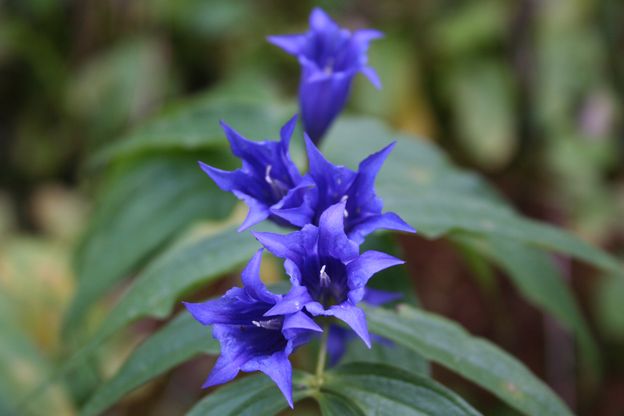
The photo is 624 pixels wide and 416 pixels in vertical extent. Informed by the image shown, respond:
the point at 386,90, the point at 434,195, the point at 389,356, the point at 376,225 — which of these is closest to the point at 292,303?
the point at 376,225

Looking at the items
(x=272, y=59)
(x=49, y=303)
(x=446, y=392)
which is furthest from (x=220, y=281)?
(x=446, y=392)

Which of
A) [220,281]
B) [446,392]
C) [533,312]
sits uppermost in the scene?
[446,392]

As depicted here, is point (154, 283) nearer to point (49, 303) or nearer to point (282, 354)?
point (282, 354)

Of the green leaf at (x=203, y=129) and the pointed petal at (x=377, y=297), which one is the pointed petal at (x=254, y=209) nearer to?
the pointed petal at (x=377, y=297)

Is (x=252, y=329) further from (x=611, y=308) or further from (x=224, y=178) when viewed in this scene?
(x=611, y=308)

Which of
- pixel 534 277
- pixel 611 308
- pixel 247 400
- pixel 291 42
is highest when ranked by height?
pixel 291 42
